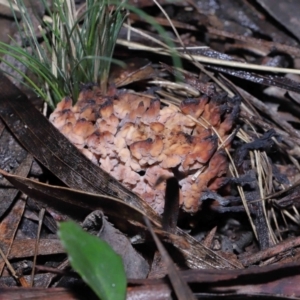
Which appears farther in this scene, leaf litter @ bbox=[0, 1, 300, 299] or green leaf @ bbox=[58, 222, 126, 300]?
leaf litter @ bbox=[0, 1, 300, 299]

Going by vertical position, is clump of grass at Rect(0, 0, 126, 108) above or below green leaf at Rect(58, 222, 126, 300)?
above

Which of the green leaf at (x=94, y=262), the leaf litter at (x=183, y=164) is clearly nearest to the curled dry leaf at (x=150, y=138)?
the leaf litter at (x=183, y=164)

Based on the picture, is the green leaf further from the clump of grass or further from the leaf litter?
the clump of grass

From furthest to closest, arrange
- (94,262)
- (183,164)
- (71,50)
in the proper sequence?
1. (71,50)
2. (183,164)
3. (94,262)

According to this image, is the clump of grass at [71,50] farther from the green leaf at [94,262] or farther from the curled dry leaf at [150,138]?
the green leaf at [94,262]

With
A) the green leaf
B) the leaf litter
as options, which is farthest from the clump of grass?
the green leaf

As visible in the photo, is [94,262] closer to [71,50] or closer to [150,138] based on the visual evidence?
[150,138]

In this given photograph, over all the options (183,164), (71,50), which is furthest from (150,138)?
(71,50)

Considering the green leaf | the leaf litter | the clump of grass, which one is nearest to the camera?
the green leaf
